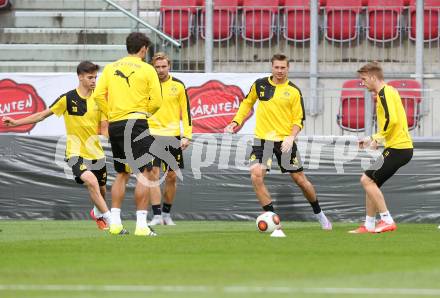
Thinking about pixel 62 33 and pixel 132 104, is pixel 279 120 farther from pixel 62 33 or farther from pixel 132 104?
Result: pixel 62 33

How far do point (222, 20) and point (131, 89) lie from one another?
1011 cm

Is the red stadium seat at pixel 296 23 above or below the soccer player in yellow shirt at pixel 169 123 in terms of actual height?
above

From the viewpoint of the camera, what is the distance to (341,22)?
2256 centimetres

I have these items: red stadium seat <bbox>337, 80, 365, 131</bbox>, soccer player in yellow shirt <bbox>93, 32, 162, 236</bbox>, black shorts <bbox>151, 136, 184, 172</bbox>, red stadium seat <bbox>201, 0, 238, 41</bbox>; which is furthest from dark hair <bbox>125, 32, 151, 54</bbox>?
red stadium seat <bbox>201, 0, 238, 41</bbox>

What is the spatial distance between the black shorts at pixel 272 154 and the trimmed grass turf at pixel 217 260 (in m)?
0.78

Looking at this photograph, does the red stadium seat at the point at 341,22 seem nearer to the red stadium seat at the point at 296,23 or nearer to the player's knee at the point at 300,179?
the red stadium seat at the point at 296,23

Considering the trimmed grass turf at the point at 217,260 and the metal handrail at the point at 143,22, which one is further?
the metal handrail at the point at 143,22

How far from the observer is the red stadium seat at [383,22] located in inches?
884

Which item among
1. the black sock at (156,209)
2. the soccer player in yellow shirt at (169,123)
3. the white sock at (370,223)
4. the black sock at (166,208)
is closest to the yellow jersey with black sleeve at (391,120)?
the white sock at (370,223)

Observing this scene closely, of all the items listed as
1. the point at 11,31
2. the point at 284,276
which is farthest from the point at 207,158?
the point at 284,276

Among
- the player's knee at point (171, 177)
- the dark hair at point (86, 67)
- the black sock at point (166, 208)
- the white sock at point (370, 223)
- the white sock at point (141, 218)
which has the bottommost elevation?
the black sock at point (166, 208)

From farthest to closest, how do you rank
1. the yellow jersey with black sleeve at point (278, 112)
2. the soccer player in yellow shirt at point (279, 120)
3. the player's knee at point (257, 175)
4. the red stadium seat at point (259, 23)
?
the red stadium seat at point (259, 23) → the yellow jersey with black sleeve at point (278, 112) → the soccer player in yellow shirt at point (279, 120) → the player's knee at point (257, 175)

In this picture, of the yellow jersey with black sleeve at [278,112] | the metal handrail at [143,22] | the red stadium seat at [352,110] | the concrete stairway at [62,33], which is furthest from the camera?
the concrete stairway at [62,33]

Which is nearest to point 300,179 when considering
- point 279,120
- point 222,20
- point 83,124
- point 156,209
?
point 279,120
